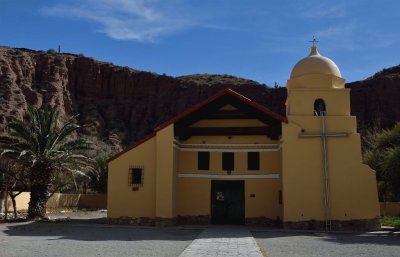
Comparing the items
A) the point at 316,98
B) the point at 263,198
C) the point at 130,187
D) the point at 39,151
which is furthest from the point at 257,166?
the point at 39,151

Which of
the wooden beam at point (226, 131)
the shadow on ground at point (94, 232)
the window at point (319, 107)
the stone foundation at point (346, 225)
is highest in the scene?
the window at point (319, 107)

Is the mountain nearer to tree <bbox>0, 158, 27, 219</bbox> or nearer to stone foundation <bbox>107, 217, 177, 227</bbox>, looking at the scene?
tree <bbox>0, 158, 27, 219</bbox>

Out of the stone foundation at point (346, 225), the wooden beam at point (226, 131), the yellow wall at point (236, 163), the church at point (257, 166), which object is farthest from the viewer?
the yellow wall at point (236, 163)

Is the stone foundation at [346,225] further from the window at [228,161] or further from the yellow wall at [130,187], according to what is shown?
the yellow wall at [130,187]

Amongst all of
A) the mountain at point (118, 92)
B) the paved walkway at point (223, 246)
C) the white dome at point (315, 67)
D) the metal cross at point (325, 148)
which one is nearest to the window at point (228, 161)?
the metal cross at point (325, 148)

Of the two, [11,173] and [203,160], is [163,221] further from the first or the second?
[11,173]

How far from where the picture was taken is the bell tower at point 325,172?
2230 centimetres

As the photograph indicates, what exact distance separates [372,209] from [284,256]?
10645 millimetres

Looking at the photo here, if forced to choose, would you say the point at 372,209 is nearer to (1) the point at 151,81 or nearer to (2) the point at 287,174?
(2) the point at 287,174

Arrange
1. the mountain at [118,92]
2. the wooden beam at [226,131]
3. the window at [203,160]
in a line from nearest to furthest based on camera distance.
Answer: the wooden beam at [226,131], the window at [203,160], the mountain at [118,92]

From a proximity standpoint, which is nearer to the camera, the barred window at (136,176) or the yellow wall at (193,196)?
the barred window at (136,176)

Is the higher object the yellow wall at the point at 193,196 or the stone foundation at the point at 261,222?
the yellow wall at the point at 193,196

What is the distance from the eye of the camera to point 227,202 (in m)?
25.3

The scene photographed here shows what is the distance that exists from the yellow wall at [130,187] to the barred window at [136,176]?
0.16 meters
